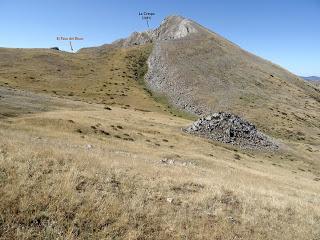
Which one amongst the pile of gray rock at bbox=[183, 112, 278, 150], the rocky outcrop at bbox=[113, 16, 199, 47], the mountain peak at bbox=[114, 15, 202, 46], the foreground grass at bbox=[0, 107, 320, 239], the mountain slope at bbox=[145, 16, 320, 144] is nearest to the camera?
the foreground grass at bbox=[0, 107, 320, 239]

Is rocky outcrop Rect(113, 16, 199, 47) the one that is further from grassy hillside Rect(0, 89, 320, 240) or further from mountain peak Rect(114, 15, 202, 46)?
grassy hillside Rect(0, 89, 320, 240)

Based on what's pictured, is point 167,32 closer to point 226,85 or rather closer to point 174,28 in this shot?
point 174,28

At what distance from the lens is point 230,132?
197 ft

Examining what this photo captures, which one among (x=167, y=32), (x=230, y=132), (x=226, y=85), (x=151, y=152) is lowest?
(x=230, y=132)

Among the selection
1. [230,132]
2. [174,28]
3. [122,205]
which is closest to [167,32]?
[174,28]

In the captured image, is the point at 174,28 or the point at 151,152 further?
the point at 174,28

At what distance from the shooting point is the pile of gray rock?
193 ft

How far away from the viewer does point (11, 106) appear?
50.7 metres

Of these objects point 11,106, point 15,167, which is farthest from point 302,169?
point 15,167

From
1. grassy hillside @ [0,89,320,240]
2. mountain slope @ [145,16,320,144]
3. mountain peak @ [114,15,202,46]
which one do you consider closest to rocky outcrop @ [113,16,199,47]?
mountain peak @ [114,15,202,46]

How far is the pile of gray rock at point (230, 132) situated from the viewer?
58700 mm

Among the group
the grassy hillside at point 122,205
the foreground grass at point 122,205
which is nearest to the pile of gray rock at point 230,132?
the foreground grass at point 122,205

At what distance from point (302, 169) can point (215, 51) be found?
84589 mm

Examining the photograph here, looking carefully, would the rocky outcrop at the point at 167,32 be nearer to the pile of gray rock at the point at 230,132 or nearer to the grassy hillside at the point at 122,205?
the pile of gray rock at the point at 230,132
